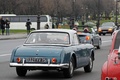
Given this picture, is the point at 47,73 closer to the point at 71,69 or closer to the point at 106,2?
the point at 71,69

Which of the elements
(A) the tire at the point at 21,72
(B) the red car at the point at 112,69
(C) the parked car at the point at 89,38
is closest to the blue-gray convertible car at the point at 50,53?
(A) the tire at the point at 21,72

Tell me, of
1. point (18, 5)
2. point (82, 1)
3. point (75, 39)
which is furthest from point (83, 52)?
point (82, 1)

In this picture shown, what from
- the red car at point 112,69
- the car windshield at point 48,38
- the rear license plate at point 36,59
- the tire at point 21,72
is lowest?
the tire at point 21,72

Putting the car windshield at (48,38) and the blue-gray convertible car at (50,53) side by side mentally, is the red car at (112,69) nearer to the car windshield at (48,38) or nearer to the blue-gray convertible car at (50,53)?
the blue-gray convertible car at (50,53)

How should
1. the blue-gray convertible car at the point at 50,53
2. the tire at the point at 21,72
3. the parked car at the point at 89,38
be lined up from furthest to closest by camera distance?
the parked car at the point at 89,38 < the tire at the point at 21,72 < the blue-gray convertible car at the point at 50,53

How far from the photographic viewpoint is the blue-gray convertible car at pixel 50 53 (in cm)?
1348

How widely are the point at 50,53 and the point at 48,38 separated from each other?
116 cm

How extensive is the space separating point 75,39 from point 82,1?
117m

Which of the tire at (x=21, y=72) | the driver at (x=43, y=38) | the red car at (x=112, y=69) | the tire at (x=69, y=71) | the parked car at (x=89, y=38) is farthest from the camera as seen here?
the parked car at (x=89, y=38)

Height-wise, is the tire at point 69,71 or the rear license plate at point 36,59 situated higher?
the rear license plate at point 36,59

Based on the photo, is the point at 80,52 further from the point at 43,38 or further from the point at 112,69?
the point at 112,69

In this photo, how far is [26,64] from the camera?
533 inches

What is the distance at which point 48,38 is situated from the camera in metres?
14.6

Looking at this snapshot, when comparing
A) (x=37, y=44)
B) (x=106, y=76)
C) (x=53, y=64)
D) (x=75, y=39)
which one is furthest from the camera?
(x=75, y=39)
